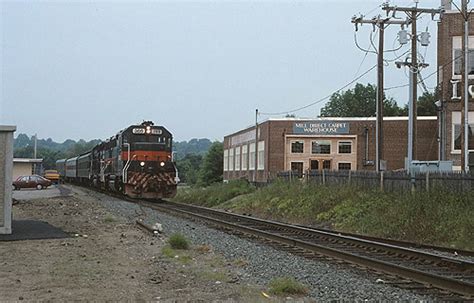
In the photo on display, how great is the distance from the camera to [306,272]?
34.8 feet

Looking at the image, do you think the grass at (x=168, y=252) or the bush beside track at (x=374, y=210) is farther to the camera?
the bush beside track at (x=374, y=210)

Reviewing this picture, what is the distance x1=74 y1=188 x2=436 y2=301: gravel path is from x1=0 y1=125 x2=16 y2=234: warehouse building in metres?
4.13

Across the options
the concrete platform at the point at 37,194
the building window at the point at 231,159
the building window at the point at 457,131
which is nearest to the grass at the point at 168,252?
the concrete platform at the point at 37,194

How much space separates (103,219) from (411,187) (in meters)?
9.93

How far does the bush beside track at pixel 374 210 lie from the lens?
16328 millimetres

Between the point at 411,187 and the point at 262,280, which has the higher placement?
the point at 411,187

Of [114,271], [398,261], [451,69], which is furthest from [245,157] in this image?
[114,271]

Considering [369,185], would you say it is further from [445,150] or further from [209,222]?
[445,150]

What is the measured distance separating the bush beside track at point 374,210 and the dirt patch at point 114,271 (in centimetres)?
662

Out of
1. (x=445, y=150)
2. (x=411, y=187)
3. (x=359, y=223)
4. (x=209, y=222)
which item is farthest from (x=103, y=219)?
(x=445, y=150)

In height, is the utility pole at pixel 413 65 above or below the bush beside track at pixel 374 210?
above

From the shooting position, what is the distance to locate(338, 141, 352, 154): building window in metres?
50.7

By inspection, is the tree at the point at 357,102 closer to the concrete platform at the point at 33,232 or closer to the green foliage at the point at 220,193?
the green foliage at the point at 220,193

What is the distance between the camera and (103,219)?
20359 mm
